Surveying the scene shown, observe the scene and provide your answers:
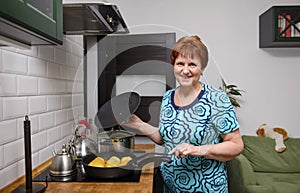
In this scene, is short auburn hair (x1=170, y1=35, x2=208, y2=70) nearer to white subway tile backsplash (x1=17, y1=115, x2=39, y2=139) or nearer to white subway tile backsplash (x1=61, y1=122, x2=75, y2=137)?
white subway tile backsplash (x1=17, y1=115, x2=39, y2=139)

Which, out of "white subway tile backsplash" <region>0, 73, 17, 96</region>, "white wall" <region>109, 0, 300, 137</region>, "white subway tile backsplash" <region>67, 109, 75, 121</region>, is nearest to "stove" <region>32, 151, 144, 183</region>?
"white subway tile backsplash" <region>0, 73, 17, 96</region>

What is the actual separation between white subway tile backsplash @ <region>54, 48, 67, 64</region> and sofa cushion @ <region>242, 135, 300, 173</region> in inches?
60.9

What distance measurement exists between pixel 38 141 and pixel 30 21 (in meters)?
0.74

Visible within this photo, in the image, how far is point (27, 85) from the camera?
1230 mm

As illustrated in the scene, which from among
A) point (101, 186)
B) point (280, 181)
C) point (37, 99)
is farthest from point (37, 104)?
point (280, 181)

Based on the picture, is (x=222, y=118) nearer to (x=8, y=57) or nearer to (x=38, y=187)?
(x=38, y=187)

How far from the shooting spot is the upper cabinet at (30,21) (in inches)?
24.6

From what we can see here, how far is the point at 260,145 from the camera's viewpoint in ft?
8.09

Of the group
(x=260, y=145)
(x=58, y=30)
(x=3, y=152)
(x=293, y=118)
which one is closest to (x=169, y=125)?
(x=58, y=30)

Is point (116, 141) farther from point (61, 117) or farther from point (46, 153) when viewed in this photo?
point (61, 117)

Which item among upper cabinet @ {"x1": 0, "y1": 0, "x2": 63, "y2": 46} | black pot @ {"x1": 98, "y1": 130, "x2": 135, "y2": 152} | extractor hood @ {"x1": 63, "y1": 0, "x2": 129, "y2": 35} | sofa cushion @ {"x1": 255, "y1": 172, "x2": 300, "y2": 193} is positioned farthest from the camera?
sofa cushion @ {"x1": 255, "y1": 172, "x2": 300, "y2": 193}

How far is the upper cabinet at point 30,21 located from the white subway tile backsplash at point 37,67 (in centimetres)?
32

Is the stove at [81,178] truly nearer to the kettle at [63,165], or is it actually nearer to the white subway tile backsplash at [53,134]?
the kettle at [63,165]

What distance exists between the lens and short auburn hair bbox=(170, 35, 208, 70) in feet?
2.95
